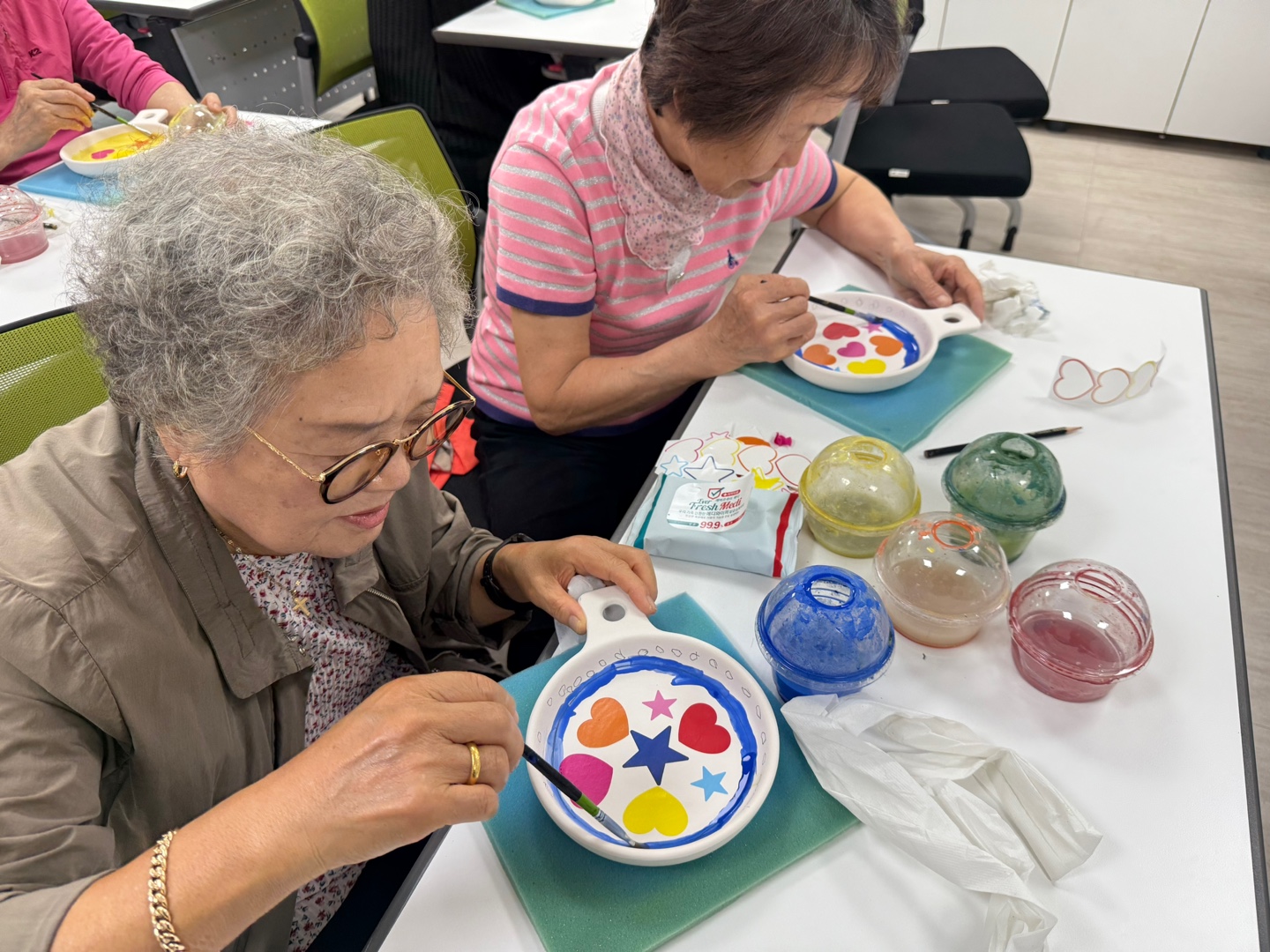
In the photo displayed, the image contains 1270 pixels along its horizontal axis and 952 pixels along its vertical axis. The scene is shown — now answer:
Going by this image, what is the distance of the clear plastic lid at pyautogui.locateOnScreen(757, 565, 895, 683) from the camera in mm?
882

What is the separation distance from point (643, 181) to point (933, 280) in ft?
1.91

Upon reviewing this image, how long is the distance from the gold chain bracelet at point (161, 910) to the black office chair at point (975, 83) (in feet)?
10.2

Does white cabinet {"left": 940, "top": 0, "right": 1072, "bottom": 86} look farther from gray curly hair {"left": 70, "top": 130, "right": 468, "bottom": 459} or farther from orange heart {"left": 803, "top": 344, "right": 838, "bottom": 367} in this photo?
gray curly hair {"left": 70, "top": 130, "right": 468, "bottom": 459}

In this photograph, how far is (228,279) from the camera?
0.69 metres

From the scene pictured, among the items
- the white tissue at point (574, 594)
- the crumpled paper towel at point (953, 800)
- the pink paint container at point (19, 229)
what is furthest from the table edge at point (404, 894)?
the pink paint container at point (19, 229)

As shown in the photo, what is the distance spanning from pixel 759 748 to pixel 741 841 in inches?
4.0

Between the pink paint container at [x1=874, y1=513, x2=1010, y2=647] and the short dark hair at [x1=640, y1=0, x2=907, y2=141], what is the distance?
0.62 metres

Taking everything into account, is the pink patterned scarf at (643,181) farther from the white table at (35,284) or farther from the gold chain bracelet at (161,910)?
the gold chain bracelet at (161,910)

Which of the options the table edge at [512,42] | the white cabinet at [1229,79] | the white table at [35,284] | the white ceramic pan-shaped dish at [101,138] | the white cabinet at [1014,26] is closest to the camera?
the white table at [35,284]

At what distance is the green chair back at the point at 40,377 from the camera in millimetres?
1055

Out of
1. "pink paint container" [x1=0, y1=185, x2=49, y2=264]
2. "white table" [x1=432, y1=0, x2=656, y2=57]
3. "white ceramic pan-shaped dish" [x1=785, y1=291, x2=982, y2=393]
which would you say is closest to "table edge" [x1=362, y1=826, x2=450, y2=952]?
"white ceramic pan-shaped dish" [x1=785, y1=291, x2=982, y2=393]

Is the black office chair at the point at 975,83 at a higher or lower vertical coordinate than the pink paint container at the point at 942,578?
lower

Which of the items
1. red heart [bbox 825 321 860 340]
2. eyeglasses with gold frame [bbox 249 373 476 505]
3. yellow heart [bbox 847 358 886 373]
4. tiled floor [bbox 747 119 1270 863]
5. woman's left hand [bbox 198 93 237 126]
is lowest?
tiled floor [bbox 747 119 1270 863]

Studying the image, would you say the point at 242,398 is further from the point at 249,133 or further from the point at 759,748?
A: the point at 759,748
